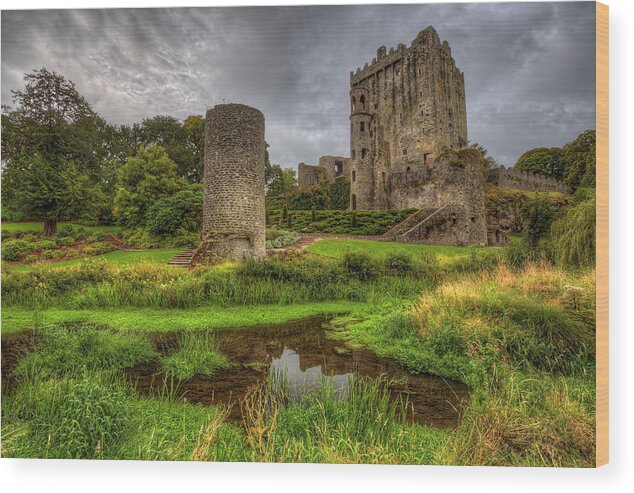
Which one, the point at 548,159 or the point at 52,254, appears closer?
the point at 548,159

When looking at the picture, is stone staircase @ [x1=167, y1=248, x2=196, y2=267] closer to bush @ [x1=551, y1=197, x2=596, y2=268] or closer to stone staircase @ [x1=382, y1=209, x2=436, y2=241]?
stone staircase @ [x1=382, y1=209, x2=436, y2=241]

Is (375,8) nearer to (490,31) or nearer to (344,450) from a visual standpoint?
(490,31)

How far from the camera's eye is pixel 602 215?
350 cm

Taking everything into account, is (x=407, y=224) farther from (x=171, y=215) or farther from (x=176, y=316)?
(x=176, y=316)

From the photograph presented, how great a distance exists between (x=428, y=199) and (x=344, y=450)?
42.3 ft

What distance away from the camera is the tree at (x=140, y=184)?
5242 mm

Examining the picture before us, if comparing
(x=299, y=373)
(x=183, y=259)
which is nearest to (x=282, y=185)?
(x=183, y=259)

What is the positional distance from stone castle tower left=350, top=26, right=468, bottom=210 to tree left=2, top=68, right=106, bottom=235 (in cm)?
1134

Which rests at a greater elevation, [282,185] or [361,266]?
[282,185]

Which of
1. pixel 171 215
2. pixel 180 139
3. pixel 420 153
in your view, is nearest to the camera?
pixel 180 139

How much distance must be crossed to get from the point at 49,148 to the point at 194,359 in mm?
3606


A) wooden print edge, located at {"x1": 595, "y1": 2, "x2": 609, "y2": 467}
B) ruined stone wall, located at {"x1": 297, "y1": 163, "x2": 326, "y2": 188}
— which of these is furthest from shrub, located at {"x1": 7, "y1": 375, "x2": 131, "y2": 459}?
ruined stone wall, located at {"x1": 297, "y1": 163, "x2": 326, "y2": 188}

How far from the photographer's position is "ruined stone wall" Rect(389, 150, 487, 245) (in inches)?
475

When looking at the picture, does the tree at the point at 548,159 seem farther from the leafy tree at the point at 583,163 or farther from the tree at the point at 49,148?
the tree at the point at 49,148
